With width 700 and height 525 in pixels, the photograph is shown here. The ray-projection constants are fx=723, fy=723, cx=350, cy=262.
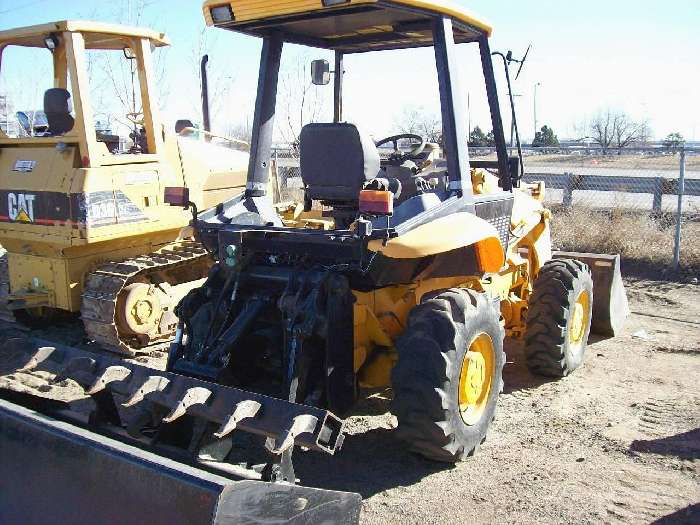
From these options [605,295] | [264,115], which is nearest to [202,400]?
[264,115]

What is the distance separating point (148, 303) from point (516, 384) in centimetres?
360

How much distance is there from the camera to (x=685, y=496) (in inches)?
161

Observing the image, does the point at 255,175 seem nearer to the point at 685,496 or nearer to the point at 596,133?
the point at 685,496

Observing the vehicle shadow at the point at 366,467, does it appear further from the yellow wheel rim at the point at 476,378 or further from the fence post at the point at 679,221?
the fence post at the point at 679,221

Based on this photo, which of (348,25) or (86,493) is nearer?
(86,493)

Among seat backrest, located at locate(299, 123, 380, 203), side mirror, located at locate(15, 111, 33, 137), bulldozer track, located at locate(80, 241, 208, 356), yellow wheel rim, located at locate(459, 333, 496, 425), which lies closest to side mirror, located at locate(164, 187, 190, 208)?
seat backrest, located at locate(299, 123, 380, 203)

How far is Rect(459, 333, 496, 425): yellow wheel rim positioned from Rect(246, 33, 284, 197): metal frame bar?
1.97 metres

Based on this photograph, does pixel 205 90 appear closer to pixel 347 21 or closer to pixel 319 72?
pixel 319 72

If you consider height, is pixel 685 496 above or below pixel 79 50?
below

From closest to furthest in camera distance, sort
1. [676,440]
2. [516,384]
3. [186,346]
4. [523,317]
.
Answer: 1. [186,346]
2. [676,440]
3. [516,384]
4. [523,317]

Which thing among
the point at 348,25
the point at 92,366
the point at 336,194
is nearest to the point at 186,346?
the point at 92,366

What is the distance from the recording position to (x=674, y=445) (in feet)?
15.7

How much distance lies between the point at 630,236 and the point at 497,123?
6.50 meters

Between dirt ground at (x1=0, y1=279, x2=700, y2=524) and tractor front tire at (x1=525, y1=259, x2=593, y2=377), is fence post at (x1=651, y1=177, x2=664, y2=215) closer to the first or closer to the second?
dirt ground at (x1=0, y1=279, x2=700, y2=524)
